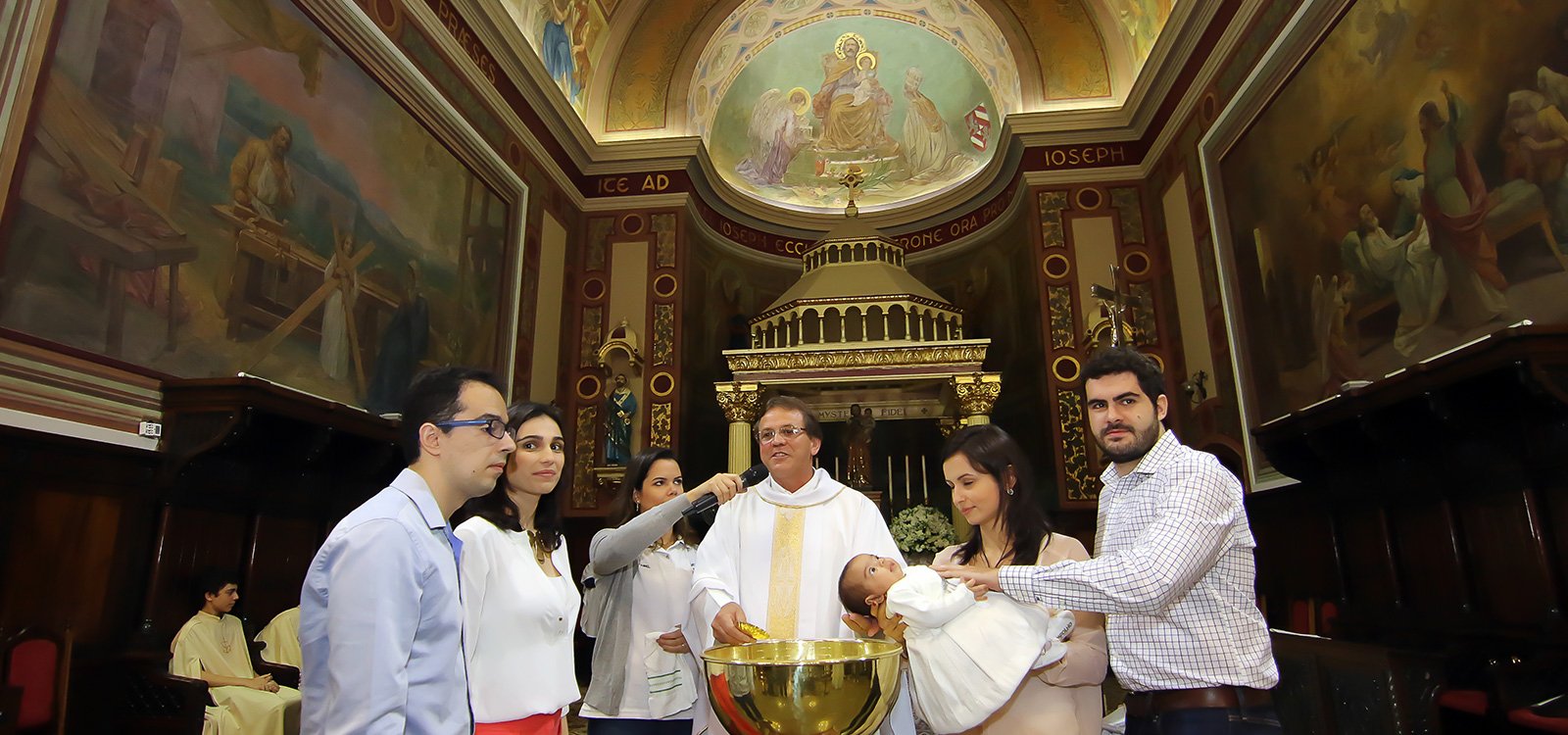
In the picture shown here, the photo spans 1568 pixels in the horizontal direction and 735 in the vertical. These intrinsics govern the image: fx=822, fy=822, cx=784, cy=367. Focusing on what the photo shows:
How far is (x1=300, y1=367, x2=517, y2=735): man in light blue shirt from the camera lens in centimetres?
158

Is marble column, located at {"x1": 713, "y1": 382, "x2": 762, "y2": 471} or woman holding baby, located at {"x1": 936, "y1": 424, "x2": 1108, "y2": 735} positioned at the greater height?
marble column, located at {"x1": 713, "y1": 382, "x2": 762, "y2": 471}

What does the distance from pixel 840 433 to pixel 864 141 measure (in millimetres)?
5597

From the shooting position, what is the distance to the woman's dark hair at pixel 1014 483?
2.58 metres

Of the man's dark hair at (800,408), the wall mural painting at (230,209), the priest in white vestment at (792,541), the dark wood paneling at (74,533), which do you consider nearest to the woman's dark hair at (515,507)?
the priest in white vestment at (792,541)

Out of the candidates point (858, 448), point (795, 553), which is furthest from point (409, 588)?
point (858, 448)

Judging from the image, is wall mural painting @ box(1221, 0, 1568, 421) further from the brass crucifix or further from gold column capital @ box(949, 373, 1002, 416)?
the brass crucifix

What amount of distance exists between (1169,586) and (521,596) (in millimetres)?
1759

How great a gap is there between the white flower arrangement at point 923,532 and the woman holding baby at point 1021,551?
6788 mm

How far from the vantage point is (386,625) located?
161 centimetres

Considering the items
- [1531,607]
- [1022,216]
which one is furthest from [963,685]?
[1022,216]

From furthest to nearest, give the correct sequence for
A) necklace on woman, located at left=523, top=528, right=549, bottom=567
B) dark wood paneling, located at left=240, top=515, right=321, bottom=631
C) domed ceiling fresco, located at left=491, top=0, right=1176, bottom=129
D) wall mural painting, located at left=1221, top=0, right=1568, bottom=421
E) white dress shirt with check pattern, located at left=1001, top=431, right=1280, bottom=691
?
domed ceiling fresco, located at left=491, top=0, right=1176, bottom=129, dark wood paneling, located at left=240, top=515, right=321, bottom=631, wall mural painting, located at left=1221, top=0, right=1568, bottom=421, necklace on woman, located at left=523, top=528, right=549, bottom=567, white dress shirt with check pattern, located at left=1001, top=431, right=1280, bottom=691

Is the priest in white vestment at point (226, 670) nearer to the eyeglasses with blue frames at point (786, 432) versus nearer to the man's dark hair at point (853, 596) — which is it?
the eyeglasses with blue frames at point (786, 432)

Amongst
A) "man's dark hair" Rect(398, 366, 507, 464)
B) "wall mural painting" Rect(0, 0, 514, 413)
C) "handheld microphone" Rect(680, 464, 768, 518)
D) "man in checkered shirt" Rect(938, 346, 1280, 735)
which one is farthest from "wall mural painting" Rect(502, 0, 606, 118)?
"man in checkered shirt" Rect(938, 346, 1280, 735)

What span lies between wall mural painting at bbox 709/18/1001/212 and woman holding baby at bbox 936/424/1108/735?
11.8 m
